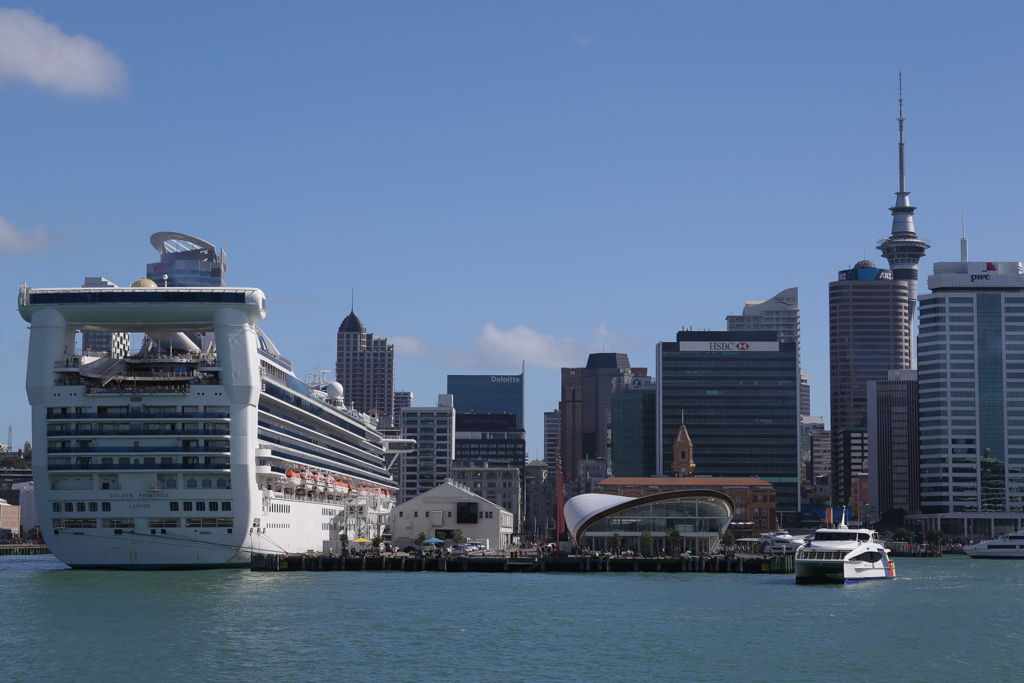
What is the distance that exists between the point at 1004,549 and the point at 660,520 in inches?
2712

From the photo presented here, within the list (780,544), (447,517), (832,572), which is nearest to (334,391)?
(447,517)

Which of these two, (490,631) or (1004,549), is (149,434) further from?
(1004,549)

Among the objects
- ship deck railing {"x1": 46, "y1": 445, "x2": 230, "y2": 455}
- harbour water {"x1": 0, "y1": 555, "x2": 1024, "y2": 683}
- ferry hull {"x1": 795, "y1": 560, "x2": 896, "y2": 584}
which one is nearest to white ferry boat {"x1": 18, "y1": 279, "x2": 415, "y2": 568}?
ship deck railing {"x1": 46, "y1": 445, "x2": 230, "y2": 455}

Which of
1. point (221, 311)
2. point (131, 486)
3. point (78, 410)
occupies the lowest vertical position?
point (131, 486)

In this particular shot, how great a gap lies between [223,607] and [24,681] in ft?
75.9

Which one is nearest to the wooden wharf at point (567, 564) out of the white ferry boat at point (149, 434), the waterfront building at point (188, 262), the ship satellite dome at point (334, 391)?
the white ferry boat at point (149, 434)

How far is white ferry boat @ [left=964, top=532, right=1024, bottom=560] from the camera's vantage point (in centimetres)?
17662

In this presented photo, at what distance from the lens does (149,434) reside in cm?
9825

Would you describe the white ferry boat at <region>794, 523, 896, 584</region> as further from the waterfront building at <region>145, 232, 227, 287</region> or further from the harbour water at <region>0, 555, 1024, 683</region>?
the waterfront building at <region>145, 232, 227, 287</region>

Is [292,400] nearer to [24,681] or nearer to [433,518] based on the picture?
[433,518]

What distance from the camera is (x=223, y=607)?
71.2 metres

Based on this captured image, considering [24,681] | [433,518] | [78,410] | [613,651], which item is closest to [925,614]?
[613,651]

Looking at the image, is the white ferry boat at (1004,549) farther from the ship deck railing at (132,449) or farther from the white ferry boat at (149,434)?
the ship deck railing at (132,449)

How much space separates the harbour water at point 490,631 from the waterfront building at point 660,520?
135 ft
